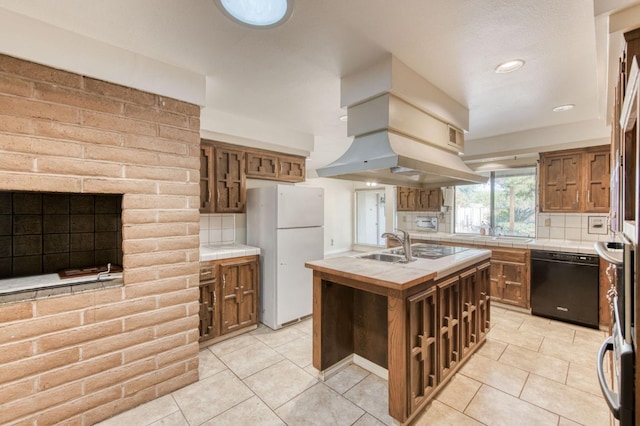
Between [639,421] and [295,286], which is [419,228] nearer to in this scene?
[295,286]

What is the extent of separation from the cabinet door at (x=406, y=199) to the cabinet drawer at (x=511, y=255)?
162 cm

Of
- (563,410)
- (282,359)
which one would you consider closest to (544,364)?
(563,410)

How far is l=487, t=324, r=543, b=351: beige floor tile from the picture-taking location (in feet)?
9.03

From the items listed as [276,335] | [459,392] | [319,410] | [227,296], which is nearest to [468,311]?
[459,392]

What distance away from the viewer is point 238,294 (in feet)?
9.73

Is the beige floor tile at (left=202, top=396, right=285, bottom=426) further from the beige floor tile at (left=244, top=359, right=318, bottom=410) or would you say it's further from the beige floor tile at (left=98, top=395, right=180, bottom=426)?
the beige floor tile at (left=98, top=395, right=180, bottom=426)

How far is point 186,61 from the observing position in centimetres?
194

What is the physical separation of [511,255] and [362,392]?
2759 millimetres

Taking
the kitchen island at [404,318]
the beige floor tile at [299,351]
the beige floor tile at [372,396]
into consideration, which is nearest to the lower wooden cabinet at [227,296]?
the beige floor tile at [299,351]

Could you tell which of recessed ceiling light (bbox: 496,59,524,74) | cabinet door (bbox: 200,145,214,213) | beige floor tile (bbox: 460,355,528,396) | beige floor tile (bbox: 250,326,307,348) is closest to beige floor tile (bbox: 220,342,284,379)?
beige floor tile (bbox: 250,326,307,348)

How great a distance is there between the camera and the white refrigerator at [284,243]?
3084mm

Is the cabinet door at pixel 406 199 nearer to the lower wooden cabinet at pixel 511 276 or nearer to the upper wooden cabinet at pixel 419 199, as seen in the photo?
the upper wooden cabinet at pixel 419 199

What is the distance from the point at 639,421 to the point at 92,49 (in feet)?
9.64

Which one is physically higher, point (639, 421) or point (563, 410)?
point (639, 421)
